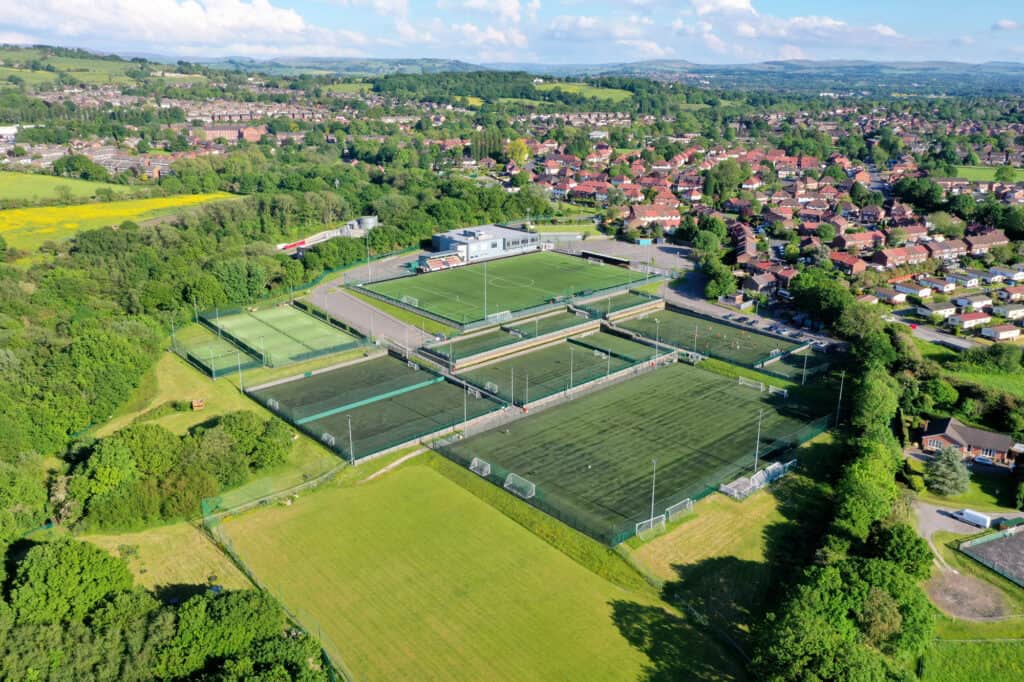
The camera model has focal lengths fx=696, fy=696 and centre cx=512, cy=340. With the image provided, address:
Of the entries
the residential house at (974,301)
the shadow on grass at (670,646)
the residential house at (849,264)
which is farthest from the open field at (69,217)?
the residential house at (974,301)

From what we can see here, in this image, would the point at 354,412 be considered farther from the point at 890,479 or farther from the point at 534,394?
the point at 890,479

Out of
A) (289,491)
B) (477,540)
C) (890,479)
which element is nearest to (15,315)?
(289,491)

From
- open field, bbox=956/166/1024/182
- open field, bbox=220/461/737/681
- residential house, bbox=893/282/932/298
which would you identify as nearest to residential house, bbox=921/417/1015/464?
open field, bbox=220/461/737/681

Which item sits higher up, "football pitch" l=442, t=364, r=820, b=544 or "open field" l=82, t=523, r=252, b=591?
"football pitch" l=442, t=364, r=820, b=544

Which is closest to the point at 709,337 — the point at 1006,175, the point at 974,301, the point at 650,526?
the point at 974,301

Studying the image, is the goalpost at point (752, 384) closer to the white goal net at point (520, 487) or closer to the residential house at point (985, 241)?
the white goal net at point (520, 487)

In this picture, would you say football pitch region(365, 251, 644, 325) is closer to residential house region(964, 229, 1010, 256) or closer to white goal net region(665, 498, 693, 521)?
white goal net region(665, 498, 693, 521)
